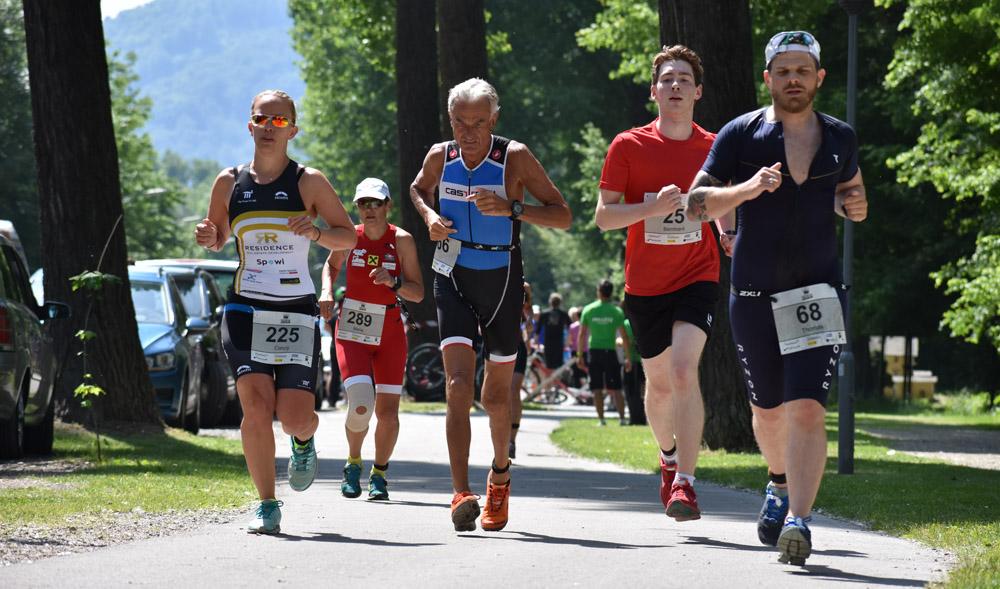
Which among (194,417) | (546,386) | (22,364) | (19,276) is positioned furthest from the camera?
(546,386)

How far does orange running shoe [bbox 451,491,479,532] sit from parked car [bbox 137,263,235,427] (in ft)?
38.8

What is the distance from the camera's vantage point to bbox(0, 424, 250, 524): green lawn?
9914 mm

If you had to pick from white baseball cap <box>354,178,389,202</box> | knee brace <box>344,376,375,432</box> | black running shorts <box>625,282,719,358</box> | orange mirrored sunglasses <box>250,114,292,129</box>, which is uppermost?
orange mirrored sunglasses <box>250,114,292,129</box>

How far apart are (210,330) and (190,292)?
1561 mm

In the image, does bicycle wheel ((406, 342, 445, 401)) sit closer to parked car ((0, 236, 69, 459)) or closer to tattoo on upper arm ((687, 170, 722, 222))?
parked car ((0, 236, 69, 459))

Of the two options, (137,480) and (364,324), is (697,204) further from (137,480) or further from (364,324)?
(137,480)

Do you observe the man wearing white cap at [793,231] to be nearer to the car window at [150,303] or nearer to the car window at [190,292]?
the car window at [150,303]

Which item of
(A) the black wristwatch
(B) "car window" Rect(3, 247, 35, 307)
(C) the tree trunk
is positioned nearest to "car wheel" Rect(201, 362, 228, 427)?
(B) "car window" Rect(3, 247, 35, 307)

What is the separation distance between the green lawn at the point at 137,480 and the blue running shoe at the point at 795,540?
3859 millimetres

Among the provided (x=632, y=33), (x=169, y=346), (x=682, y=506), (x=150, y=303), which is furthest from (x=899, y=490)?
(x=632, y=33)

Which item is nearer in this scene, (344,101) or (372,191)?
(372,191)

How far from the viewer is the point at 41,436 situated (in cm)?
1463

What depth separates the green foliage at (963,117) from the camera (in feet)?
77.7

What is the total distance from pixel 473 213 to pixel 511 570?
222 cm
